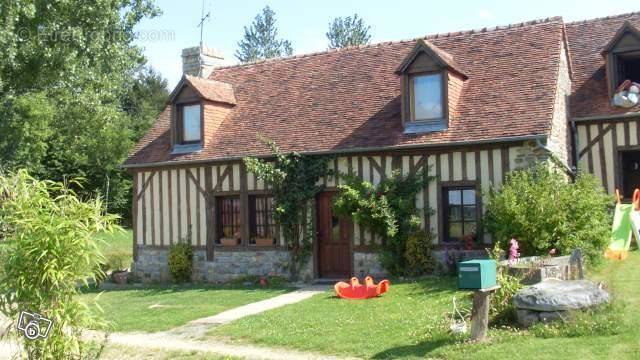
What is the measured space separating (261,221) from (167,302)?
3.37 meters

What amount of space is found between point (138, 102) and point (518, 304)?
1661 inches

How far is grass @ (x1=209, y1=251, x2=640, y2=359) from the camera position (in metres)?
7.73

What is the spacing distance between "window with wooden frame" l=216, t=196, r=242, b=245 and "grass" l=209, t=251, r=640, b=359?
14.6 feet

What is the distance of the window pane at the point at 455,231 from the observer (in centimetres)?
1420

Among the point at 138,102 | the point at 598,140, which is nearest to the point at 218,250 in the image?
the point at 598,140

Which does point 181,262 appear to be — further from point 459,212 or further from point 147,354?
point 147,354

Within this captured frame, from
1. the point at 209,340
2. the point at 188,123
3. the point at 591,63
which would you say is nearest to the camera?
the point at 209,340

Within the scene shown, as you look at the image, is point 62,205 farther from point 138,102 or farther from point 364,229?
point 138,102

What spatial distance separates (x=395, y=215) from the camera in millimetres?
14023

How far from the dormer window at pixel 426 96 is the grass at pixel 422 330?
12.7ft

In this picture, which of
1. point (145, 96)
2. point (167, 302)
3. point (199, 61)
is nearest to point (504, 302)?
point (167, 302)

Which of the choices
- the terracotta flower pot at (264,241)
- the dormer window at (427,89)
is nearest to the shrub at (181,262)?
the terracotta flower pot at (264,241)

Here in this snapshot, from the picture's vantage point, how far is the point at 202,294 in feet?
47.9

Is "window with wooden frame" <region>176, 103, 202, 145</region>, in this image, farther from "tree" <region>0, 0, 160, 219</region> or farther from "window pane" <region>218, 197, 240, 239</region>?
"tree" <region>0, 0, 160, 219</region>
